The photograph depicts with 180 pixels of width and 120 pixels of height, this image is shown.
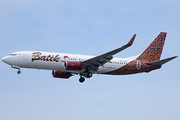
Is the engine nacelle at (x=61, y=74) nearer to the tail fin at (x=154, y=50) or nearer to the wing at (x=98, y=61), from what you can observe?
the wing at (x=98, y=61)

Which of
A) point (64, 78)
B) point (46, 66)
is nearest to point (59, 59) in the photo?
point (46, 66)

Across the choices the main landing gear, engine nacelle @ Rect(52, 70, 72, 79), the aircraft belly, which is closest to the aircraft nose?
the aircraft belly

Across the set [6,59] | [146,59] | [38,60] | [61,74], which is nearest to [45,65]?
[38,60]

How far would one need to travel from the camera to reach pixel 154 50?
62.5m

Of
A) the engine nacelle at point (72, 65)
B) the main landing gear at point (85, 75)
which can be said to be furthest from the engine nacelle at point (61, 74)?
the engine nacelle at point (72, 65)

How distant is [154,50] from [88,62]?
12.7m

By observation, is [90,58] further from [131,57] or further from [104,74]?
[131,57]

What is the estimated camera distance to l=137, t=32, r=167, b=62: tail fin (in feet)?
201

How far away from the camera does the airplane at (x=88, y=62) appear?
53.7m

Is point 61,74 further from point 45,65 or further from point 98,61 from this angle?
point 98,61

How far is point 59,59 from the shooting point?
54812 millimetres

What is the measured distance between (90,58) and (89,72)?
215 cm

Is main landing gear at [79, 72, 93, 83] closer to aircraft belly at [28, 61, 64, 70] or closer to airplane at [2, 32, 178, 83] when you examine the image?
airplane at [2, 32, 178, 83]

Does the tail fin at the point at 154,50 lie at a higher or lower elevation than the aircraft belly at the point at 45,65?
higher
